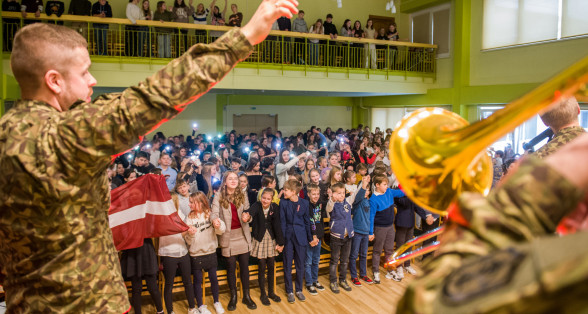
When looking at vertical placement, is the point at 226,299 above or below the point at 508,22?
below

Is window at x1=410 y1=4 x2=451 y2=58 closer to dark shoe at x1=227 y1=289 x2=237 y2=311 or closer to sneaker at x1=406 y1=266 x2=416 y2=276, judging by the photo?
sneaker at x1=406 y1=266 x2=416 y2=276

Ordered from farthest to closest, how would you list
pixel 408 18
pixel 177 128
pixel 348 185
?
pixel 408 18 → pixel 177 128 → pixel 348 185

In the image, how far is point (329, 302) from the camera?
5.42 meters

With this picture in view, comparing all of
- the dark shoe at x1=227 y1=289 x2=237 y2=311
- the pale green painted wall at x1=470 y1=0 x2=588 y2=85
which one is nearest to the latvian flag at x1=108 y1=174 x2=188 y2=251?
the dark shoe at x1=227 y1=289 x2=237 y2=311

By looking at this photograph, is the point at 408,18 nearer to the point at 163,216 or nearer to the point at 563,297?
the point at 163,216

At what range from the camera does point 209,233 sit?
5.04 metres

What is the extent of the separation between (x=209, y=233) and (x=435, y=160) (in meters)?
4.51

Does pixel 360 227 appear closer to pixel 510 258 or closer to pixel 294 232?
pixel 294 232

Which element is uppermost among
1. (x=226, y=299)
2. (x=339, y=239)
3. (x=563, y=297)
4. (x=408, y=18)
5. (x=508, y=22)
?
(x=408, y=18)

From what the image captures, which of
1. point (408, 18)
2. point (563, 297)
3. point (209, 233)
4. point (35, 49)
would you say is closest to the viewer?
point (563, 297)

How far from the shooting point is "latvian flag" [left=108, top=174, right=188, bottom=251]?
14.0 ft

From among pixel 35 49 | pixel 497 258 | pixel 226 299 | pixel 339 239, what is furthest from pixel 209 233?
pixel 497 258

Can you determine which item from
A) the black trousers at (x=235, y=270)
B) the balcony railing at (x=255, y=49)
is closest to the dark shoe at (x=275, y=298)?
the black trousers at (x=235, y=270)

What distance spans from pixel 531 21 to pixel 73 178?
14.0 meters
